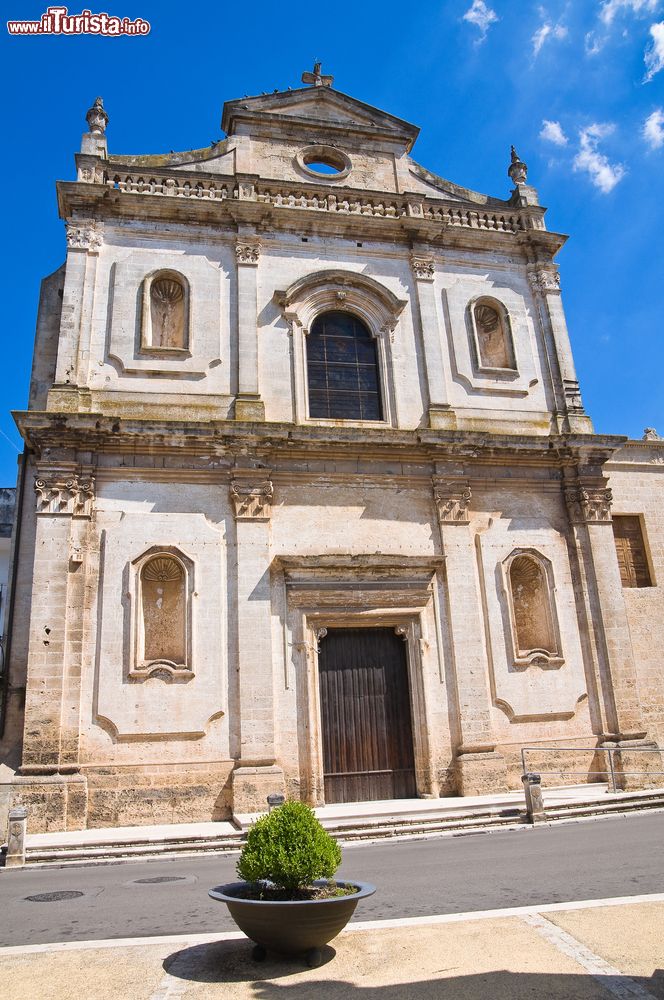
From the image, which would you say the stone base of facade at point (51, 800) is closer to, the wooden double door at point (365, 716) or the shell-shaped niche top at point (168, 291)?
the wooden double door at point (365, 716)

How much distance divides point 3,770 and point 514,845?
8.08m

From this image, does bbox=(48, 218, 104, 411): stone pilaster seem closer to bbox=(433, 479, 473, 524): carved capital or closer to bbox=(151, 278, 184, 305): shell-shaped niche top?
bbox=(151, 278, 184, 305): shell-shaped niche top

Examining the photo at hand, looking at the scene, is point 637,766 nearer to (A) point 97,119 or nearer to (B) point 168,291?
(B) point 168,291

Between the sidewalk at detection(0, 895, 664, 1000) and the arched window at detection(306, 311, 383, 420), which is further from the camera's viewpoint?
the arched window at detection(306, 311, 383, 420)

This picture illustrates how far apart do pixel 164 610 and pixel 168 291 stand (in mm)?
6944

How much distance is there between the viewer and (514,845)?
9984 mm

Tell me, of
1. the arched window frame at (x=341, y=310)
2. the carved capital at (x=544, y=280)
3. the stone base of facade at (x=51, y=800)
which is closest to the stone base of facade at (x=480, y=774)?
the stone base of facade at (x=51, y=800)

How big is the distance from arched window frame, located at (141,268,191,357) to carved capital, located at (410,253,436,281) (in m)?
5.17

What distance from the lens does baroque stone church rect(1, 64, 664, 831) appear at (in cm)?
1318

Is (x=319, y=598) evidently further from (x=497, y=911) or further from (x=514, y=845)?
(x=497, y=911)

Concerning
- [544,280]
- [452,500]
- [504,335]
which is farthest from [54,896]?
[544,280]

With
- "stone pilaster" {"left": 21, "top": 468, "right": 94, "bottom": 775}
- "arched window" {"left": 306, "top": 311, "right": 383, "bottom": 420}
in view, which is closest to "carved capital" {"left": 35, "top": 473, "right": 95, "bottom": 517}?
"stone pilaster" {"left": 21, "top": 468, "right": 94, "bottom": 775}

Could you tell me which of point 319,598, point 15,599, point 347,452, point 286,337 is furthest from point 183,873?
point 286,337

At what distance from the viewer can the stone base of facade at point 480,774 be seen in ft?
44.8
